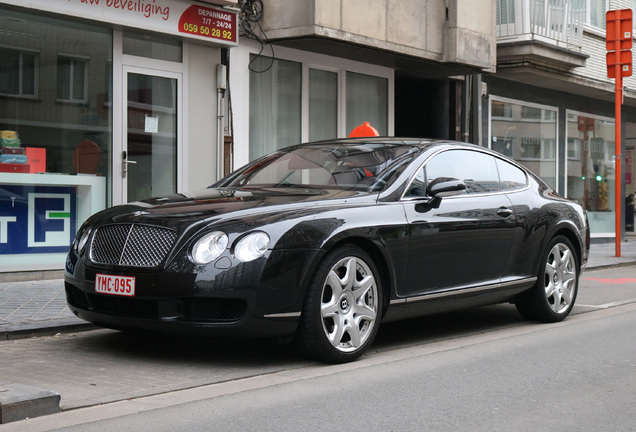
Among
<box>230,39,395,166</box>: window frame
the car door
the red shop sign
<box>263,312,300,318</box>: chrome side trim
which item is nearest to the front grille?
<box>263,312,300,318</box>: chrome side trim

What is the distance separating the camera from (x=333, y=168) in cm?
707

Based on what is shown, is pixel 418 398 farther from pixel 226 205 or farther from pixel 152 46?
pixel 152 46

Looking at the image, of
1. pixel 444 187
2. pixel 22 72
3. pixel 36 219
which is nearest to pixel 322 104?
pixel 22 72

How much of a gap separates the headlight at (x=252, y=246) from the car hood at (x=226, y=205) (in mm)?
147

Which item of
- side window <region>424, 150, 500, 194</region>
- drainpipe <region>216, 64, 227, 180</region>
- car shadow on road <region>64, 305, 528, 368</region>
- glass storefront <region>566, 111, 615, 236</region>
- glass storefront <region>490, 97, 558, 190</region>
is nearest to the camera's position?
car shadow on road <region>64, 305, 528, 368</region>

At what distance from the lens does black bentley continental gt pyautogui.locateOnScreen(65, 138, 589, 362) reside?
5715 mm

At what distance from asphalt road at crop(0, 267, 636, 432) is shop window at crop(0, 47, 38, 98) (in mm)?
4517

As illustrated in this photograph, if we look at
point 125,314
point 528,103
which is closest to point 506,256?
point 125,314

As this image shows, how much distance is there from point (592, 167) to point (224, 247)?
63.0 ft

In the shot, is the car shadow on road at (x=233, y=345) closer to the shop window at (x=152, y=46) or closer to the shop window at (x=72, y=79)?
the shop window at (x=72, y=79)

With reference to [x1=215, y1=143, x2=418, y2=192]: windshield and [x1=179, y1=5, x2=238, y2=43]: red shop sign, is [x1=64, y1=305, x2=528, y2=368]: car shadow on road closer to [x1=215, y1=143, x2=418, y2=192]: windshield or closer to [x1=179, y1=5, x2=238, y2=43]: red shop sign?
[x1=215, y1=143, x2=418, y2=192]: windshield

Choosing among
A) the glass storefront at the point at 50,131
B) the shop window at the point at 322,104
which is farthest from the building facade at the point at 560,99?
the glass storefront at the point at 50,131

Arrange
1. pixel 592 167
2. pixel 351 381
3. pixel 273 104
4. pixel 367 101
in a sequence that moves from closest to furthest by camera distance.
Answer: pixel 351 381
pixel 273 104
pixel 367 101
pixel 592 167

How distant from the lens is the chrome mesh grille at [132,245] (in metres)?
5.79
